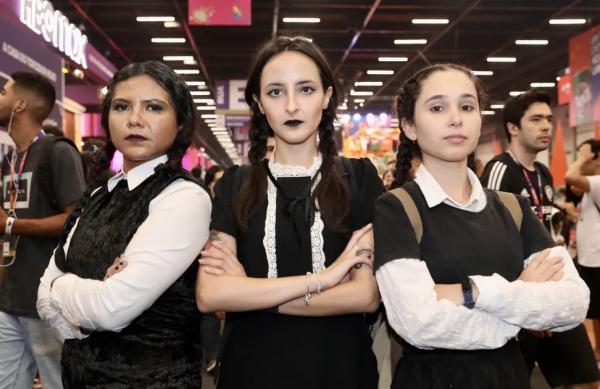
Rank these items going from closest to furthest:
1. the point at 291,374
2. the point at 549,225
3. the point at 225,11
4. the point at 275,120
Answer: the point at 291,374
the point at 275,120
the point at 549,225
the point at 225,11

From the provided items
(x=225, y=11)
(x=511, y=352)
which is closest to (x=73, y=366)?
(x=511, y=352)

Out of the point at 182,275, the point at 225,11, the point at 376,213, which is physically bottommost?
the point at 182,275

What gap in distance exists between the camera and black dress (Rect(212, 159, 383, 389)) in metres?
1.76

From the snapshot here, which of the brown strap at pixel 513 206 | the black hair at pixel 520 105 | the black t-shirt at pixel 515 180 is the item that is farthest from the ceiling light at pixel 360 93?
the brown strap at pixel 513 206

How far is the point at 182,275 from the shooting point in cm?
198

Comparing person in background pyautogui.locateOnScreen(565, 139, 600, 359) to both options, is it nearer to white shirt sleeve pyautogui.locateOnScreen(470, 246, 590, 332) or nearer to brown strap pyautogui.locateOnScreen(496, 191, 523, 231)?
brown strap pyautogui.locateOnScreen(496, 191, 523, 231)

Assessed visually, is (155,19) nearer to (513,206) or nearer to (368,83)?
(368,83)

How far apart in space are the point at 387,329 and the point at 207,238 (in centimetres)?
62

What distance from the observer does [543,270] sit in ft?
5.90

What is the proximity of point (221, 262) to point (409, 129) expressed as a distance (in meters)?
0.74

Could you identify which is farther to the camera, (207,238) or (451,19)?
(451,19)

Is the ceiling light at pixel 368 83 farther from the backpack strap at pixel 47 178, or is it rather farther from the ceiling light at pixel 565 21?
the backpack strap at pixel 47 178

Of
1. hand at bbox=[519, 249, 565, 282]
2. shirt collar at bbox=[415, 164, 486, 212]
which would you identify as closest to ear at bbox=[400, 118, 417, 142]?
shirt collar at bbox=[415, 164, 486, 212]

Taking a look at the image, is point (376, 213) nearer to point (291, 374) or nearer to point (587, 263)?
point (291, 374)
